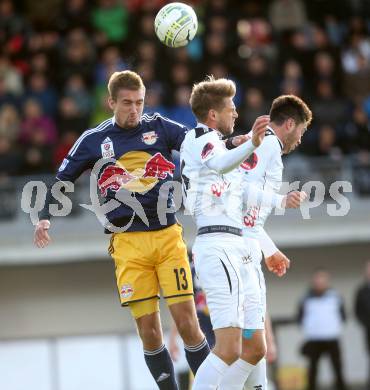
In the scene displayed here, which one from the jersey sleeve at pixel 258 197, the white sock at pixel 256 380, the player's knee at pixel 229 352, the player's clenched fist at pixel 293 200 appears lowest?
the white sock at pixel 256 380

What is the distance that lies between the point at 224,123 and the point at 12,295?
10328 mm

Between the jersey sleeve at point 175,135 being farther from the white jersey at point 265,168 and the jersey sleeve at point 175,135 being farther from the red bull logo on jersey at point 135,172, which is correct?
the white jersey at point 265,168

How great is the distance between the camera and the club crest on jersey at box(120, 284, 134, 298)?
9.01m

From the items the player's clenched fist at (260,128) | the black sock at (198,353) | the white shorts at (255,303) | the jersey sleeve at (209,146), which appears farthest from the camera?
the black sock at (198,353)

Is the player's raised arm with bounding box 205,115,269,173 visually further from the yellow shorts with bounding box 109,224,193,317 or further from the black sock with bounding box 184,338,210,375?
the black sock with bounding box 184,338,210,375

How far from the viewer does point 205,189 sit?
332 inches

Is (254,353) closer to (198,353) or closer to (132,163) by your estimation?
(198,353)

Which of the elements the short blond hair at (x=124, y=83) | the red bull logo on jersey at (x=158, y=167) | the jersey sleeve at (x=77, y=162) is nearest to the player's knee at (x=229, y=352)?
the red bull logo on jersey at (x=158, y=167)

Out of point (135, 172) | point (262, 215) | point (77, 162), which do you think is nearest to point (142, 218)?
point (135, 172)

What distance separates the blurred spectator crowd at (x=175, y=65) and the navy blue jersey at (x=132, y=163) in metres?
6.69

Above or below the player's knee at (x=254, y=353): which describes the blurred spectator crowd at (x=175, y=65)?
above

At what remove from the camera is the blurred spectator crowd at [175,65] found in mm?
16484

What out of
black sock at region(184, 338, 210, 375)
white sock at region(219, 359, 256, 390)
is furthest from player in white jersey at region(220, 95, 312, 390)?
black sock at region(184, 338, 210, 375)

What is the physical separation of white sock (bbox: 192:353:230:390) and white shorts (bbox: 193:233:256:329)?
0.79 feet
